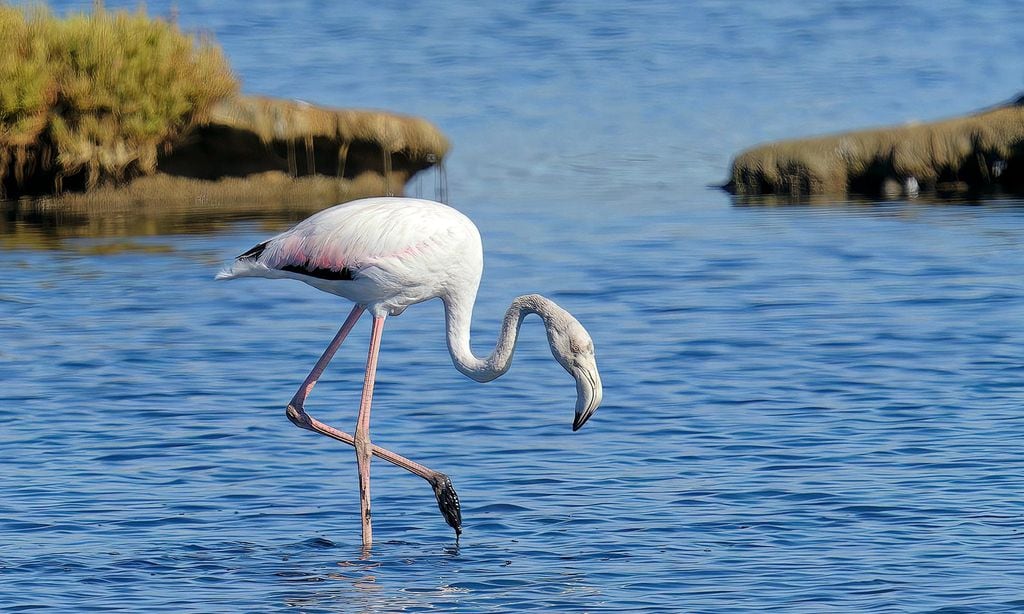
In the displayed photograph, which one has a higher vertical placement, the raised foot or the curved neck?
the curved neck

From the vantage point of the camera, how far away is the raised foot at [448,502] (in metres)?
7.69

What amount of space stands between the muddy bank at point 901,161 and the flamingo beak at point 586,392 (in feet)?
45.4

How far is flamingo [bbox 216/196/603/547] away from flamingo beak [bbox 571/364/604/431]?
0.30 meters

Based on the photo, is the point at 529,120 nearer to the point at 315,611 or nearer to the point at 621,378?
the point at 621,378

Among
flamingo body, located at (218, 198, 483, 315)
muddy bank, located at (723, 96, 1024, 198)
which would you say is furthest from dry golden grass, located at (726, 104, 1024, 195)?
flamingo body, located at (218, 198, 483, 315)

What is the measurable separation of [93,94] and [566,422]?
1192 cm

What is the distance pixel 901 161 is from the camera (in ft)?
68.3

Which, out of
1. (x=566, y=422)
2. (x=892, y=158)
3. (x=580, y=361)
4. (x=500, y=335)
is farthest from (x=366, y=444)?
(x=892, y=158)

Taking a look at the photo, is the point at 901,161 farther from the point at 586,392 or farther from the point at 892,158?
the point at 586,392

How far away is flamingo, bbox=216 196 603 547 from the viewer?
802 centimetres

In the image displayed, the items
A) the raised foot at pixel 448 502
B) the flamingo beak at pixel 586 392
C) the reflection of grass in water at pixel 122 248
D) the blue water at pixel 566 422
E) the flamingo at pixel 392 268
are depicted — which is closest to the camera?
the blue water at pixel 566 422

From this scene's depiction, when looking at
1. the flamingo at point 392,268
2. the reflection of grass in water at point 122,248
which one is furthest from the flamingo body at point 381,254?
the reflection of grass in water at point 122,248

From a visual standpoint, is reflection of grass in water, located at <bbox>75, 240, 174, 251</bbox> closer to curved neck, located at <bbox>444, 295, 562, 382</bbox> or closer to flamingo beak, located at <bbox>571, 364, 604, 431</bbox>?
curved neck, located at <bbox>444, 295, 562, 382</bbox>

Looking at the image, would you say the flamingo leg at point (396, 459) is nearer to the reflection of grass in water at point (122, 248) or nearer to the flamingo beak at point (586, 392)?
the flamingo beak at point (586, 392)
